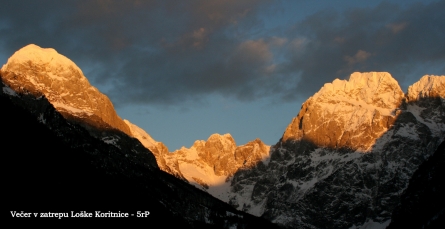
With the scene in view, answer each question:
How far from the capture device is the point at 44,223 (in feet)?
590

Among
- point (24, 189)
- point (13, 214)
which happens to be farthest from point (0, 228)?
point (24, 189)

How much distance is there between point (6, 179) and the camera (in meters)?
194

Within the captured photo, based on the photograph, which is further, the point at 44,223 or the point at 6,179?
the point at 6,179

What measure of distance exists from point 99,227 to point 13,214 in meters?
30.6

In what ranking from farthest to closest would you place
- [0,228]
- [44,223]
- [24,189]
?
[24,189], [44,223], [0,228]

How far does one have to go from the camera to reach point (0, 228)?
163 meters

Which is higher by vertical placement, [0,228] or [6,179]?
[6,179]

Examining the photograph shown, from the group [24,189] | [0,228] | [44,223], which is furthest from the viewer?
[24,189]

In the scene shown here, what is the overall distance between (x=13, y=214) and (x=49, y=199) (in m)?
26.9

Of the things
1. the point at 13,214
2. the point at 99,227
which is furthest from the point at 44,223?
the point at 99,227

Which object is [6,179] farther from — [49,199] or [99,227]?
[99,227]

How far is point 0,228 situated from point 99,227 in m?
38.7

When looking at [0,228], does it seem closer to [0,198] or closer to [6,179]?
[0,198]

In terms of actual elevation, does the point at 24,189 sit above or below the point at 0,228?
above
